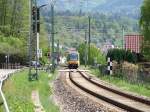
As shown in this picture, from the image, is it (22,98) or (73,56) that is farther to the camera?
(73,56)

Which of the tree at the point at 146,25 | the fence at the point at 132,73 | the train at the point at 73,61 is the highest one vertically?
the tree at the point at 146,25

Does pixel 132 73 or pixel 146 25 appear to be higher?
pixel 146 25

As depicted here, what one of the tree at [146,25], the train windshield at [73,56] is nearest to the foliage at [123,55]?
the tree at [146,25]

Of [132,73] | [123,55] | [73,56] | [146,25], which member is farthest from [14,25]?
[132,73]

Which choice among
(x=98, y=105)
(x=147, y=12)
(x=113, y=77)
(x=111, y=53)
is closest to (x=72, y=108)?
(x=98, y=105)

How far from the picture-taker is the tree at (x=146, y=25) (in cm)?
8206

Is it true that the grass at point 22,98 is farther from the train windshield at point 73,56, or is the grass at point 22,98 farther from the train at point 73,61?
the train windshield at point 73,56

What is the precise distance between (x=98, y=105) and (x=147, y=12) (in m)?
65.9

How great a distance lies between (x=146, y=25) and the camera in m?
85.7

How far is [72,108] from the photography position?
2180 centimetres

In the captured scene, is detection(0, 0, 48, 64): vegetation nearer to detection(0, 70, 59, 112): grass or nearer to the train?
the train

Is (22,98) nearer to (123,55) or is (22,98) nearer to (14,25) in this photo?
(123,55)

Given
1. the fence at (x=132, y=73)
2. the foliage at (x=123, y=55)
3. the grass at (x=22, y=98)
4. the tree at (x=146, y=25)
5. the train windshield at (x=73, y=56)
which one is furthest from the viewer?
the train windshield at (x=73, y=56)

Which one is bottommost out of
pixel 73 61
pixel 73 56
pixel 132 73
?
pixel 73 61
